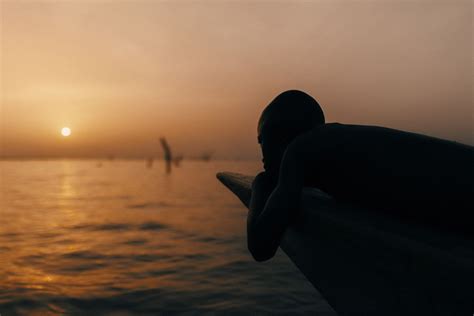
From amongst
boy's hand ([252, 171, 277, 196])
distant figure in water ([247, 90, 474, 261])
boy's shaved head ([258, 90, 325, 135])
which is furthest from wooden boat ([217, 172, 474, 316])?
boy's shaved head ([258, 90, 325, 135])

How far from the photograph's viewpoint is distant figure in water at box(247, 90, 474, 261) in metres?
1.60

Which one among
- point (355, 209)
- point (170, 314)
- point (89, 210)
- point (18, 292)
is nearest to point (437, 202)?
point (355, 209)

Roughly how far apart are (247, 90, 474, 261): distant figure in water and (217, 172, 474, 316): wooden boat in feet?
0.36

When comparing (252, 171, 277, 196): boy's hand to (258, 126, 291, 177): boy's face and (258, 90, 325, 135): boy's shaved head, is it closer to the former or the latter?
(258, 126, 291, 177): boy's face

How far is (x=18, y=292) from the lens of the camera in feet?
13.9

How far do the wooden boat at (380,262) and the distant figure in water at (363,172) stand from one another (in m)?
0.11

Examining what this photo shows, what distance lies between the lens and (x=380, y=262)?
5.21ft

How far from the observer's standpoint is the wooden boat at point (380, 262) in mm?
1270

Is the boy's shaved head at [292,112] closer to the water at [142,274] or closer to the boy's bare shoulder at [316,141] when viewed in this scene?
the boy's bare shoulder at [316,141]

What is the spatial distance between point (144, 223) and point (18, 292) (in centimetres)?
563

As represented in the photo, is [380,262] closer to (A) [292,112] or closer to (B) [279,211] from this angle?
(B) [279,211]

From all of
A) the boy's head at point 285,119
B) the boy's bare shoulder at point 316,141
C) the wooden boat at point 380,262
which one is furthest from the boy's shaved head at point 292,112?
the wooden boat at point 380,262

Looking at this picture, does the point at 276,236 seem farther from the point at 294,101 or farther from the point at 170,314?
the point at 170,314

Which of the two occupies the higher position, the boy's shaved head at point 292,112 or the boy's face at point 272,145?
the boy's shaved head at point 292,112
